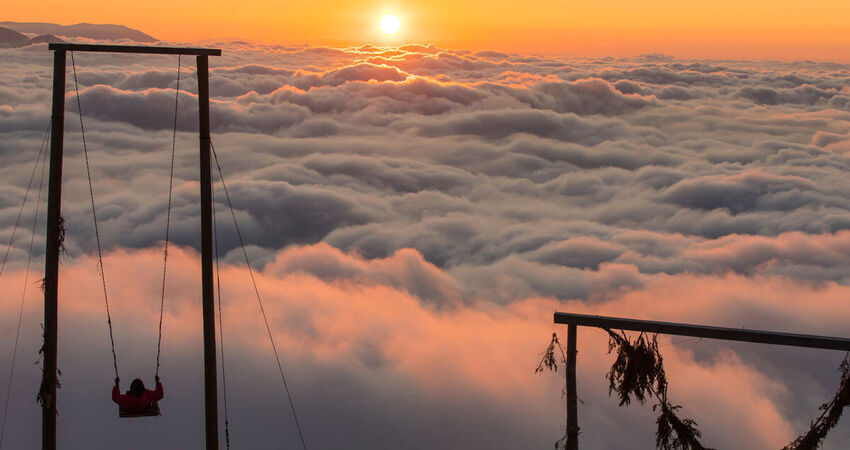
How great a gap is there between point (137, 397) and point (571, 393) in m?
7.23

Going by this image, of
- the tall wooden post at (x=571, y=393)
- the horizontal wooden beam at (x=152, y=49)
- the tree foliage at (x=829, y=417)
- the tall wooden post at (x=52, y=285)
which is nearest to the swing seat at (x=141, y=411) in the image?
the tall wooden post at (x=52, y=285)

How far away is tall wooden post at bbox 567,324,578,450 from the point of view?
12766 millimetres

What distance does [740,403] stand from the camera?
189 meters

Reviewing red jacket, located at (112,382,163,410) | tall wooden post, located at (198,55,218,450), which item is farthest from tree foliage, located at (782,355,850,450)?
red jacket, located at (112,382,163,410)

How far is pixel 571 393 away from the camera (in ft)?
42.1

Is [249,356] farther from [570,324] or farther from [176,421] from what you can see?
[570,324]

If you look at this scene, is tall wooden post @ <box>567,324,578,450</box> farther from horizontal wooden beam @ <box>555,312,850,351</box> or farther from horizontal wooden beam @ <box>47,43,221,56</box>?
horizontal wooden beam @ <box>47,43,221,56</box>

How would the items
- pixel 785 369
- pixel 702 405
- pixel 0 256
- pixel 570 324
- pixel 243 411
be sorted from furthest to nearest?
pixel 785 369, pixel 702 405, pixel 0 256, pixel 243 411, pixel 570 324

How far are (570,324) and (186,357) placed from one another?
597ft

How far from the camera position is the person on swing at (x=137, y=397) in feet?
43.0

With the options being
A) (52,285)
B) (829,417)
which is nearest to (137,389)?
(52,285)

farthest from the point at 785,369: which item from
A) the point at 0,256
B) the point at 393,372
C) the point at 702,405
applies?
the point at 0,256

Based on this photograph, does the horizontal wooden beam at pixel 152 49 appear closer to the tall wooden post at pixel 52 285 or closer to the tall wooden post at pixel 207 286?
the tall wooden post at pixel 207 286

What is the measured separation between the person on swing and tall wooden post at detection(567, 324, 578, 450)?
6803 mm
